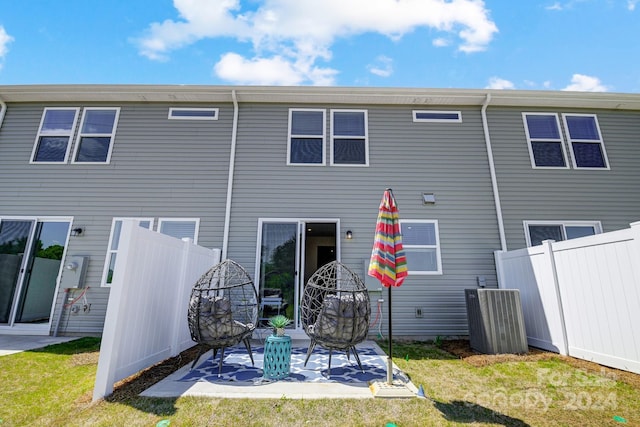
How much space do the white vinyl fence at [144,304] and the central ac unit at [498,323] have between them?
4.76 metres

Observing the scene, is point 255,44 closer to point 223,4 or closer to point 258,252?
point 223,4

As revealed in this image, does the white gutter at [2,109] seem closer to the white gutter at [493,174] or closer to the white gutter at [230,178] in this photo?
the white gutter at [230,178]

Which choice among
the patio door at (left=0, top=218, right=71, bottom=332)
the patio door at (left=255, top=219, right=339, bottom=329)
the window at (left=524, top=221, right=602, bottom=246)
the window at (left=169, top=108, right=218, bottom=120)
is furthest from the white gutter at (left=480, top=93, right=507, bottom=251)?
the patio door at (left=0, top=218, right=71, bottom=332)

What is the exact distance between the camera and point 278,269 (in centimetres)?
576

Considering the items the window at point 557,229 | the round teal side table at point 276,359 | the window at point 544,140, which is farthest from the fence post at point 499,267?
the round teal side table at point 276,359

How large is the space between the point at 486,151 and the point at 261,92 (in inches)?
214

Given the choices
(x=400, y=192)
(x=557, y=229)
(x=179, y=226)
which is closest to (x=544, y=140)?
(x=557, y=229)

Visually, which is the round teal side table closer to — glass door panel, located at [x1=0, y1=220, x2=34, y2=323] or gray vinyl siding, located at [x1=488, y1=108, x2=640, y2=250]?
gray vinyl siding, located at [x1=488, y1=108, x2=640, y2=250]

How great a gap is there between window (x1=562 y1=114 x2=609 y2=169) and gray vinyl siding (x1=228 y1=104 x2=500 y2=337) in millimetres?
2152

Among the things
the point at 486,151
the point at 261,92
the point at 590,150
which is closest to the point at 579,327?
the point at 486,151

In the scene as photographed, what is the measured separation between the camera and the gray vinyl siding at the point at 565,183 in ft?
20.3

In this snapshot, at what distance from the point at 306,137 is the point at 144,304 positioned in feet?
15.3

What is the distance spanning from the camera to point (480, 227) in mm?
6113

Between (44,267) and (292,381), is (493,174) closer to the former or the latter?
(292,381)
